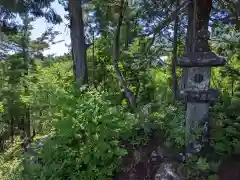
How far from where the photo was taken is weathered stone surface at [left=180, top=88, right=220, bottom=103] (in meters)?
3.39

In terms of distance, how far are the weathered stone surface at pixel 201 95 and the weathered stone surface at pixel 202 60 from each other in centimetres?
38

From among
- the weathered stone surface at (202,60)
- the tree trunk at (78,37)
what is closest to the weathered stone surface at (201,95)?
A: the weathered stone surface at (202,60)

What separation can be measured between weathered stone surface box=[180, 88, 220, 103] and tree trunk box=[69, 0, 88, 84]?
233 centimetres

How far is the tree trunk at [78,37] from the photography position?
193 inches

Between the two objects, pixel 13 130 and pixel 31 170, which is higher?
pixel 31 170

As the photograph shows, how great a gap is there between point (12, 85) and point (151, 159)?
354 inches

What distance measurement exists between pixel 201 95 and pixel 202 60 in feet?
1.69

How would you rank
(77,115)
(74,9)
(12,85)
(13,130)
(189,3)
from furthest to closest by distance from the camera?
(13,130), (12,85), (74,9), (189,3), (77,115)

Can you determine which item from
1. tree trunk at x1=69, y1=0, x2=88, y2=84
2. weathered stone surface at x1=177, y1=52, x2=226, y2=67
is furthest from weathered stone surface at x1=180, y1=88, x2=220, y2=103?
tree trunk at x1=69, y1=0, x2=88, y2=84

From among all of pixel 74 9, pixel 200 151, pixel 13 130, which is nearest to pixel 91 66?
pixel 74 9

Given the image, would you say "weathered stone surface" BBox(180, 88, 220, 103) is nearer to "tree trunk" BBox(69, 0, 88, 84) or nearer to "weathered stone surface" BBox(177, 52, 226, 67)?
"weathered stone surface" BBox(177, 52, 226, 67)

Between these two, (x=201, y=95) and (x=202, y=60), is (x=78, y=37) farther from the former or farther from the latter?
(x=201, y=95)

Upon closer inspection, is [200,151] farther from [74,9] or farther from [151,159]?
[74,9]

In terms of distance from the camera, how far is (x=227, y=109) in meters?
3.77
